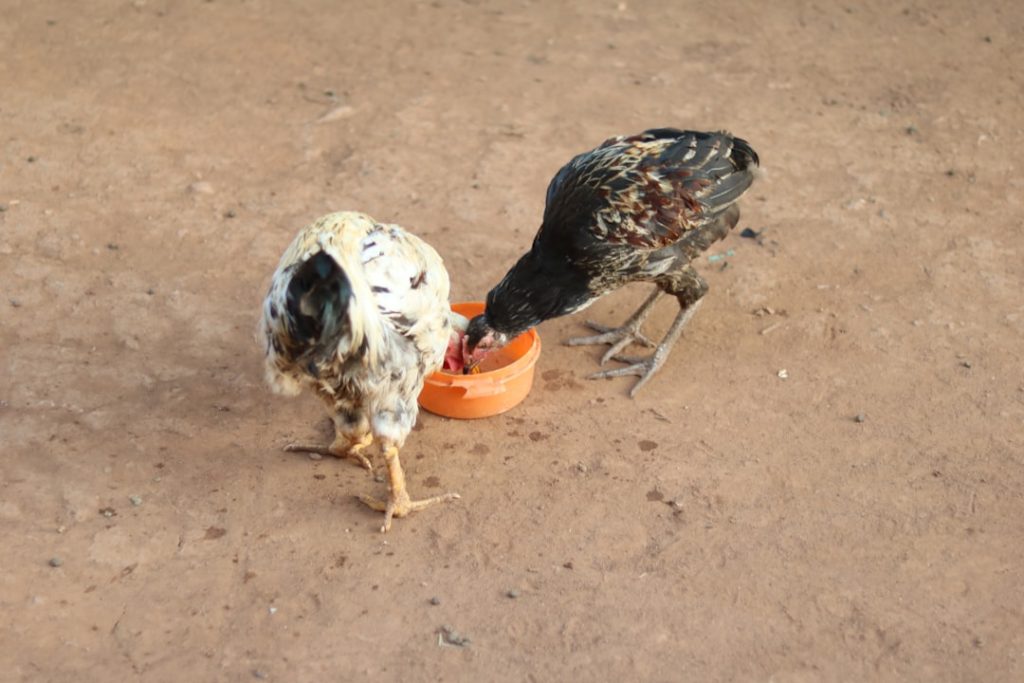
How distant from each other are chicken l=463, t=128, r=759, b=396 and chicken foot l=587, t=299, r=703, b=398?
21 millimetres

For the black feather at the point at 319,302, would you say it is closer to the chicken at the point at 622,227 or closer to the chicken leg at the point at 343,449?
the chicken leg at the point at 343,449

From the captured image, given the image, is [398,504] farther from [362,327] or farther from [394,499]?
[362,327]

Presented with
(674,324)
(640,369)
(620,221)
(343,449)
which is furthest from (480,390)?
(674,324)

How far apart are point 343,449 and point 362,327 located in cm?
115

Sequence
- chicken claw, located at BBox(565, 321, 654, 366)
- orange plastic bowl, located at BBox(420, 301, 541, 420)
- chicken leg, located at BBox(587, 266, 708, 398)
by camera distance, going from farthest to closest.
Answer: chicken claw, located at BBox(565, 321, 654, 366)
chicken leg, located at BBox(587, 266, 708, 398)
orange plastic bowl, located at BBox(420, 301, 541, 420)

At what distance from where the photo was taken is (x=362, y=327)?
3785mm

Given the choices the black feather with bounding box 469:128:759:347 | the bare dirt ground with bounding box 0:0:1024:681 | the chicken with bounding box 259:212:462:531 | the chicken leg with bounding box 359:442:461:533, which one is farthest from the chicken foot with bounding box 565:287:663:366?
the chicken leg with bounding box 359:442:461:533

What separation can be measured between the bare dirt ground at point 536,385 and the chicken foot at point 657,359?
0.10 m

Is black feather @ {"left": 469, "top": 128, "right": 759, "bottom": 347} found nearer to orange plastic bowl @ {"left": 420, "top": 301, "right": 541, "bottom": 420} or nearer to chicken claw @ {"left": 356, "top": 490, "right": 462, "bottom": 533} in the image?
orange plastic bowl @ {"left": 420, "top": 301, "right": 541, "bottom": 420}

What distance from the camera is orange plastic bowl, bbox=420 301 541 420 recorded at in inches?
194

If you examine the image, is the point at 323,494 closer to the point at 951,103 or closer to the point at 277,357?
the point at 277,357

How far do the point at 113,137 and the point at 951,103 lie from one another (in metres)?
6.20

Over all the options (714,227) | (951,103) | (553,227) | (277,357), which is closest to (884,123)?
(951,103)

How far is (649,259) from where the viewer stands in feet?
16.7
